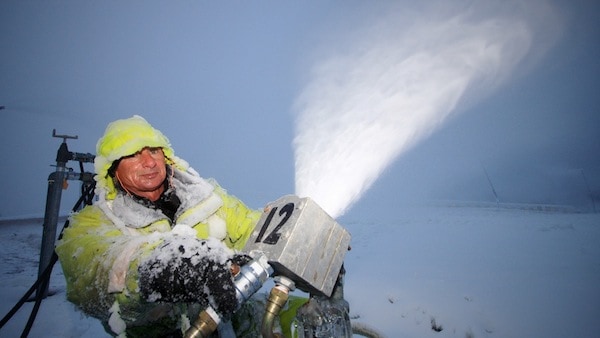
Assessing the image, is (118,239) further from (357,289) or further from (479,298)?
(479,298)

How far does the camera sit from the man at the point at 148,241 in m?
1.21

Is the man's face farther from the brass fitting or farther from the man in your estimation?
the brass fitting

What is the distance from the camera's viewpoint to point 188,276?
3.89ft

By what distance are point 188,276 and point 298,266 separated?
60 cm

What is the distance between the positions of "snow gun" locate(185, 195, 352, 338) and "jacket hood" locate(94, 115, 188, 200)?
135 centimetres

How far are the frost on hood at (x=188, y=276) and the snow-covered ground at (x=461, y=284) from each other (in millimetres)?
5015

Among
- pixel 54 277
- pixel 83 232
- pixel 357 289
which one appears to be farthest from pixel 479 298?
pixel 54 277

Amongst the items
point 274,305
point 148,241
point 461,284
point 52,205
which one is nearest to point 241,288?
point 274,305

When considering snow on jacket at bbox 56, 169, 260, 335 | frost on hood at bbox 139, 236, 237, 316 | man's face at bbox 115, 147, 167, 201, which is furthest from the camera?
man's face at bbox 115, 147, 167, 201

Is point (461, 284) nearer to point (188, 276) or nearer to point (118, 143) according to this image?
point (188, 276)

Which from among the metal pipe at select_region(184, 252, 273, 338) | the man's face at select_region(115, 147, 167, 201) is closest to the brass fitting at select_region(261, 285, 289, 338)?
the metal pipe at select_region(184, 252, 273, 338)

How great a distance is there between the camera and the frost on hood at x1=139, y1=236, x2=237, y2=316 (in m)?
1.18

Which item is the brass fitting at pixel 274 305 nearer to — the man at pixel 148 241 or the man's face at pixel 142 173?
the man at pixel 148 241

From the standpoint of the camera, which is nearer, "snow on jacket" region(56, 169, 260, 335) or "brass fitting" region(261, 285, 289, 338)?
"snow on jacket" region(56, 169, 260, 335)
